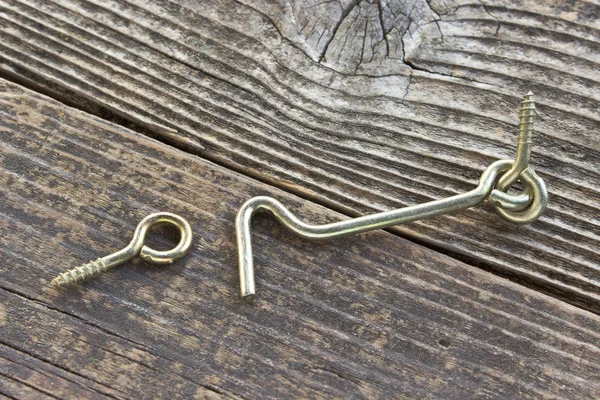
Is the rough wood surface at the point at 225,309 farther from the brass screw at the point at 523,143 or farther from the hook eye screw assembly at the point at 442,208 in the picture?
the brass screw at the point at 523,143

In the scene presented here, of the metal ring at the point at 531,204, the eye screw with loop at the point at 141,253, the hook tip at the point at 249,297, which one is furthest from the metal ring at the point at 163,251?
the metal ring at the point at 531,204

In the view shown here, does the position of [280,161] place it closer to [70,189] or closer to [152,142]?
[152,142]

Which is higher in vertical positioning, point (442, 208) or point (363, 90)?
point (363, 90)

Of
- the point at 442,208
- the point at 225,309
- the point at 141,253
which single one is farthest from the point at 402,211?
the point at 141,253

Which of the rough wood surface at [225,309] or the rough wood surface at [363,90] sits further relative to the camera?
the rough wood surface at [363,90]

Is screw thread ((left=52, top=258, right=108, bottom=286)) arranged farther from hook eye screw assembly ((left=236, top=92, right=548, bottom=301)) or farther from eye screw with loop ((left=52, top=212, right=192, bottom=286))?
hook eye screw assembly ((left=236, top=92, right=548, bottom=301))

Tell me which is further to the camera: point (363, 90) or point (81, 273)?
point (363, 90)

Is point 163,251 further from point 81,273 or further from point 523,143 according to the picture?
point 523,143
